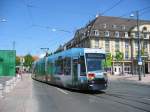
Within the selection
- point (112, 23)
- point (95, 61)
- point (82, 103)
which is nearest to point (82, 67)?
point (95, 61)

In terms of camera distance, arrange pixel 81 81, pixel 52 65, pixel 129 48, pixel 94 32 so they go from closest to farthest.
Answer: pixel 81 81 < pixel 52 65 < pixel 94 32 < pixel 129 48

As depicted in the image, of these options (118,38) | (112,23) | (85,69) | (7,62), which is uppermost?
(112,23)

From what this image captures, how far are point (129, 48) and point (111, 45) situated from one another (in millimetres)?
5841

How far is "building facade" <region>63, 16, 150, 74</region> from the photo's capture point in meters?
91.5

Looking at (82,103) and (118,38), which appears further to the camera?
(118,38)

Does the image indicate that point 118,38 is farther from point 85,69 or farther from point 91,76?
point 91,76

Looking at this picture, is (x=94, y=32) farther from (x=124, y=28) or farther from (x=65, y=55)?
(x=65, y=55)

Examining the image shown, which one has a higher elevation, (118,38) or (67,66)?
(118,38)

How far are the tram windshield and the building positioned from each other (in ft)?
119

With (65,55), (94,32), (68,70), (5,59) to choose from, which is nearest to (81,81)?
(68,70)

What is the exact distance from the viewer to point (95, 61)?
869 inches

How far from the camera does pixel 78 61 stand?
2266 cm

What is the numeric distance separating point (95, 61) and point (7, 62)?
3836 cm

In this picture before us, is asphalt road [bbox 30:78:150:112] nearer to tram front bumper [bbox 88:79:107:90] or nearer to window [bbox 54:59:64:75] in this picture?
tram front bumper [bbox 88:79:107:90]
